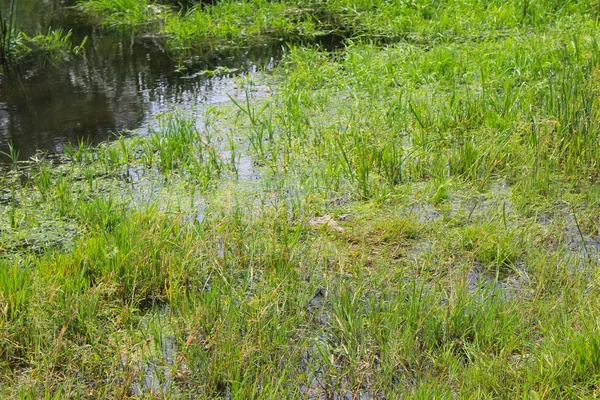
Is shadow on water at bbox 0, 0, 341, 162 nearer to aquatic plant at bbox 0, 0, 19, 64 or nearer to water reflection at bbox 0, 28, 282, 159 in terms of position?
water reflection at bbox 0, 28, 282, 159

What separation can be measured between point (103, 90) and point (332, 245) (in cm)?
388

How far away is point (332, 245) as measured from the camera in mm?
3705

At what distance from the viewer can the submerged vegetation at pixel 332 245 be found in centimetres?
275

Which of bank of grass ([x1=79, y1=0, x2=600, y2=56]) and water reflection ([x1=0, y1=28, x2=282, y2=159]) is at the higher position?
bank of grass ([x1=79, y1=0, x2=600, y2=56])

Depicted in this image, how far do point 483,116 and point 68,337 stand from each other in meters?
3.20

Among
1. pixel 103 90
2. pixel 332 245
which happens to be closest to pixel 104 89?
pixel 103 90

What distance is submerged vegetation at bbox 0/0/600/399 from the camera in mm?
2752

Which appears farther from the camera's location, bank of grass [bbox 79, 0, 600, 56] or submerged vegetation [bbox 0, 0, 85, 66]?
Answer: bank of grass [bbox 79, 0, 600, 56]

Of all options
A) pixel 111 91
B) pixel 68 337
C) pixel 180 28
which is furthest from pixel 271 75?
pixel 68 337

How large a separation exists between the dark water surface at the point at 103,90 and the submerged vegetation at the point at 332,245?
371mm

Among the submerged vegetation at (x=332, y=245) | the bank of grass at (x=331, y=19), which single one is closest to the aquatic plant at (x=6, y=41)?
the bank of grass at (x=331, y=19)

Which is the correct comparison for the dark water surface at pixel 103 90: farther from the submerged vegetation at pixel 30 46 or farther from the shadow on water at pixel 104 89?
the submerged vegetation at pixel 30 46

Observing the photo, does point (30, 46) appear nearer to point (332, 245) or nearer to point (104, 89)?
point (104, 89)

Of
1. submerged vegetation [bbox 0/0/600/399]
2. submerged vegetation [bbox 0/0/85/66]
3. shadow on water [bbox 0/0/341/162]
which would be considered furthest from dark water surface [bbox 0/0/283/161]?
submerged vegetation [bbox 0/0/600/399]
